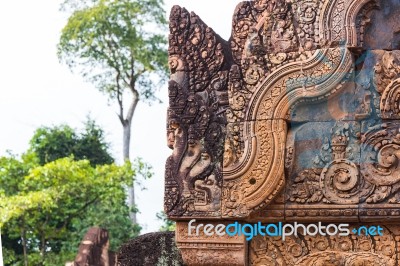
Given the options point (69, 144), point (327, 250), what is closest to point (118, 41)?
point (69, 144)

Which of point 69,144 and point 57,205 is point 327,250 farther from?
point 69,144

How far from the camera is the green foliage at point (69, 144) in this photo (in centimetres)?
2436

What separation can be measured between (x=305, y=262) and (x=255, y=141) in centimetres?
89

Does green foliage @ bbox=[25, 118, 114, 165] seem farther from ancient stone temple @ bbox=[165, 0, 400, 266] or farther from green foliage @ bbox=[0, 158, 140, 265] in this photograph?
ancient stone temple @ bbox=[165, 0, 400, 266]

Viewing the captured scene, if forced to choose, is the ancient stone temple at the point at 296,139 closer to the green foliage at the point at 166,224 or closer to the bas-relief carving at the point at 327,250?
the bas-relief carving at the point at 327,250

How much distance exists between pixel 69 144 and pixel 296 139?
58.6 ft

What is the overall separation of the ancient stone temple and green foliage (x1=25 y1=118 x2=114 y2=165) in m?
16.6

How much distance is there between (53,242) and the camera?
21781mm

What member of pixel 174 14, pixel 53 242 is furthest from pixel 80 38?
pixel 174 14

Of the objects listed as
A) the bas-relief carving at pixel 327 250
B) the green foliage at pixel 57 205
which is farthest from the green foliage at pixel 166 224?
the bas-relief carving at pixel 327 250

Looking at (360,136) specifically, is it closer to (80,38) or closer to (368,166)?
(368,166)

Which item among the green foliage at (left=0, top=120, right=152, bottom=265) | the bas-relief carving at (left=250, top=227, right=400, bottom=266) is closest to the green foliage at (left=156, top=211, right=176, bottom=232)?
the green foliage at (left=0, top=120, right=152, bottom=265)

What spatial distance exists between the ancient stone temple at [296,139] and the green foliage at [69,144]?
16.6m

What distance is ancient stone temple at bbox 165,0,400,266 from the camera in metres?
7.29
